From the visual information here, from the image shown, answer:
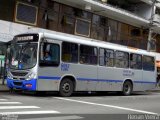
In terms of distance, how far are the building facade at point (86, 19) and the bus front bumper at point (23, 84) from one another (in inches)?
226

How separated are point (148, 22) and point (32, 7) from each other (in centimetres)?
1669

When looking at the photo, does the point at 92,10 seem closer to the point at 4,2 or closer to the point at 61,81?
the point at 4,2

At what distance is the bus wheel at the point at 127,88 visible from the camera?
2510 cm

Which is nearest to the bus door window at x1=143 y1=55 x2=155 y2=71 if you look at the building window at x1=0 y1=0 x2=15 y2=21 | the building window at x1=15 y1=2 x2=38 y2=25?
the building window at x1=15 y1=2 x2=38 y2=25

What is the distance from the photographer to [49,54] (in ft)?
63.3

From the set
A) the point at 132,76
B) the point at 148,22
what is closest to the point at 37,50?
the point at 132,76

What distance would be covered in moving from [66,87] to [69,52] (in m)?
1.75

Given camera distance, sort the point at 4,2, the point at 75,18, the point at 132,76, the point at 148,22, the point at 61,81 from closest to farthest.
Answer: the point at 61,81, the point at 132,76, the point at 4,2, the point at 75,18, the point at 148,22

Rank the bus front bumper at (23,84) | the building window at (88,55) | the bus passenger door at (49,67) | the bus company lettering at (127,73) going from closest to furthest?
the bus front bumper at (23,84) → the bus passenger door at (49,67) → the building window at (88,55) → the bus company lettering at (127,73)

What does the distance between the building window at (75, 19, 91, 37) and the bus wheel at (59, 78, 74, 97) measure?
Result: 13.5m

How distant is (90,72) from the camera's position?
21750 mm

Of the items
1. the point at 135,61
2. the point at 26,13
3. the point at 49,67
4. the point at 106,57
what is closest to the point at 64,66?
the point at 49,67

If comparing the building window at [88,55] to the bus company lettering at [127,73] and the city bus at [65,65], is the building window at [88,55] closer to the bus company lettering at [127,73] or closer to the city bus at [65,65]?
the city bus at [65,65]

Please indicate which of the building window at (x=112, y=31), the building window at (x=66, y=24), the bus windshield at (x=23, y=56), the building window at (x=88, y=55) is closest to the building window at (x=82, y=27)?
the building window at (x=66, y=24)
